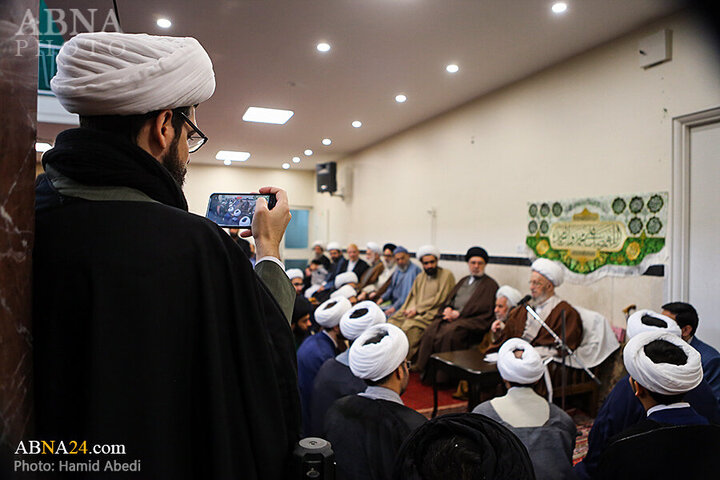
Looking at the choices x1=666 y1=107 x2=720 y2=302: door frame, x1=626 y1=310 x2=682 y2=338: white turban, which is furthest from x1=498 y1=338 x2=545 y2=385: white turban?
x1=666 y1=107 x2=720 y2=302: door frame

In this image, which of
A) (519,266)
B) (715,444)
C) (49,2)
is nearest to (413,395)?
(519,266)

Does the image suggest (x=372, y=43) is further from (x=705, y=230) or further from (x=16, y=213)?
(x=16, y=213)

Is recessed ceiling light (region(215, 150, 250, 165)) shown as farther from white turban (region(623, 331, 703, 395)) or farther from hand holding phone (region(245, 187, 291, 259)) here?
hand holding phone (region(245, 187, 291, 259))

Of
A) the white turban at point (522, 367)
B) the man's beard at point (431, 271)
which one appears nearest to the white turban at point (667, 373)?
A: the white turban at point (522, 367)

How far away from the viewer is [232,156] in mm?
9883

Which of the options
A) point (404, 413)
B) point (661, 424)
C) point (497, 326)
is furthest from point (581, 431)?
point (404, 413)

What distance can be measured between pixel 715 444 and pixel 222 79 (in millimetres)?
5193

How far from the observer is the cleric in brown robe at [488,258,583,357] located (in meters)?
3.84

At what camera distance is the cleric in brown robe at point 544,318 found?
3.84 meters

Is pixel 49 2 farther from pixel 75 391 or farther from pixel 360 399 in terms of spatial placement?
pixel 75 391

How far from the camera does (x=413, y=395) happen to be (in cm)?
439

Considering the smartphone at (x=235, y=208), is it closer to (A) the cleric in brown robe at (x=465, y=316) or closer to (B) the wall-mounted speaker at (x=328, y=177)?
(A) the cleric in brown robe at (x=465, y=316)

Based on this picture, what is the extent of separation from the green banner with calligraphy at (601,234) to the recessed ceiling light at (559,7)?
1.66 meters

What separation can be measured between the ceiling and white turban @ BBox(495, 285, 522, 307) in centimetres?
232
